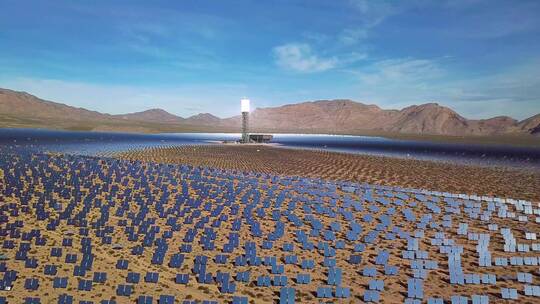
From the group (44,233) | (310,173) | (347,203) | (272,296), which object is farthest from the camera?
(310,173)

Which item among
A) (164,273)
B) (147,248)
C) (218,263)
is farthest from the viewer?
(147,248)

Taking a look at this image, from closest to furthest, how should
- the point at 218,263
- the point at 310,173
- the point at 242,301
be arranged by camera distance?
the point at 242,301 → the point at 218,263 → the point at 310,173

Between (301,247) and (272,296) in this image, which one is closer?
(272,296)

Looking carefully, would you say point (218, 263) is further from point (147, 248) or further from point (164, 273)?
point (147, 248)

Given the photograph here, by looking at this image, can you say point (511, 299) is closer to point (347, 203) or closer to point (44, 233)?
point (347, 203)

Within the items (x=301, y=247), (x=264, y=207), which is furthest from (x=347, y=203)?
(x=301, y=247)

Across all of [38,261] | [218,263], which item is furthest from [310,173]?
[38,261]
